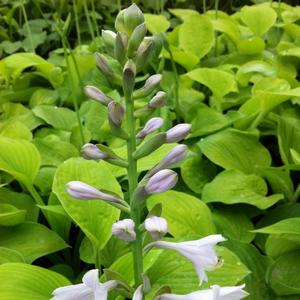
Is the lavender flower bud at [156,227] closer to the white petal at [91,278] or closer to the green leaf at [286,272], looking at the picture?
the white petal at [91,278]

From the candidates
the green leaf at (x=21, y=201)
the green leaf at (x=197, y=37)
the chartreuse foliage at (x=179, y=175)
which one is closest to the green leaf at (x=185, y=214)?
the chartreuse foliage at (x=179, y=175)

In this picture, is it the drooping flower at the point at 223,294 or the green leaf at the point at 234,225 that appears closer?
the drooping flower at the point at 223,294

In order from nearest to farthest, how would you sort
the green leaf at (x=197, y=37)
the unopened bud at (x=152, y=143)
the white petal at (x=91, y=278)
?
the white petal at (x=91, y=278), the unopened bud at (x=152, y=143), the green leaf at (x=197, y=37)

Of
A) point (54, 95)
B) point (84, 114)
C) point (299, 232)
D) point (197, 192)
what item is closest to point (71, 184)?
point (299, 232)

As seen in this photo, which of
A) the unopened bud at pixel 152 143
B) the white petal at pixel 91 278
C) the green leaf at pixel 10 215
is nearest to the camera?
A: the white petal at pixel 91 278

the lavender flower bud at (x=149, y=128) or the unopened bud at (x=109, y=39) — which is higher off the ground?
the unopened bud at (x=109, y=39)

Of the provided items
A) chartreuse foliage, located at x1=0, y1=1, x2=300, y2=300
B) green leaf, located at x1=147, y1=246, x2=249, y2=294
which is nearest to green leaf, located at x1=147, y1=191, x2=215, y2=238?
chartreuse foliage, located at x1=0, y1=1, x2=300, y2=300
